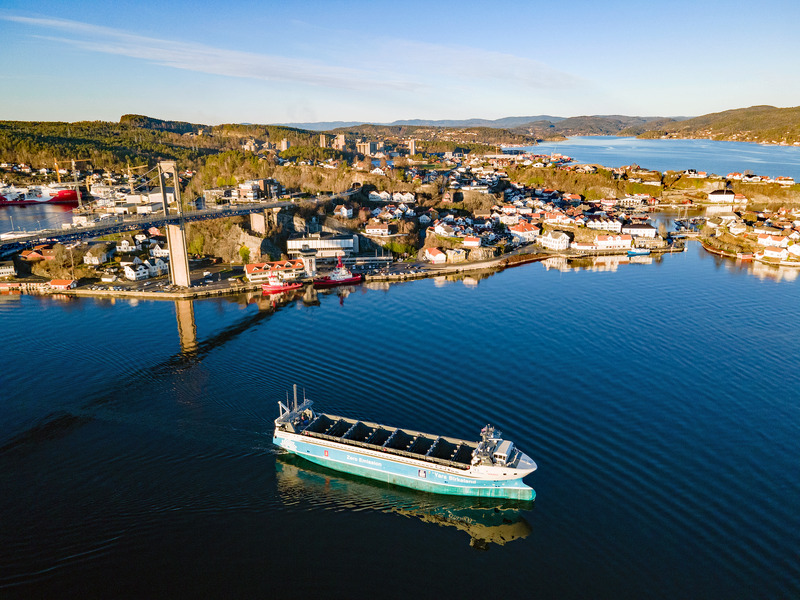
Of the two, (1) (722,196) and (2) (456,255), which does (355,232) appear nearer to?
(2) (456,255)

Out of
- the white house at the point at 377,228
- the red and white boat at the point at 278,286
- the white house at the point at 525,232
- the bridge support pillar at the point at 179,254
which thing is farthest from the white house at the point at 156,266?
the white house at the point at 525,232

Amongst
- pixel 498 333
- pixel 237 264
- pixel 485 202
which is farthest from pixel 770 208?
pixel 237 264

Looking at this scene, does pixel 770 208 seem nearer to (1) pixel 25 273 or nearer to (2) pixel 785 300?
(2) pixel 785 300

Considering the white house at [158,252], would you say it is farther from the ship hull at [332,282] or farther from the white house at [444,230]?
the white house at [444,230]

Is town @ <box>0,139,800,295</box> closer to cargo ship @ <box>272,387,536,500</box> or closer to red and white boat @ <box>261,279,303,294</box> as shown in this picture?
red and white boat @ <box>261,279,303,294</box>

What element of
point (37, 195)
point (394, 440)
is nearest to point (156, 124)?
point (37, 195)

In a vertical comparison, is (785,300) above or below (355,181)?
below


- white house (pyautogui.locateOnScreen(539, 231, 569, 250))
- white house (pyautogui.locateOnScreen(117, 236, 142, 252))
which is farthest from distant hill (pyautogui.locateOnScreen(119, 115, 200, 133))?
white house (pyautogui.locateOnScreen(539, 231, 569, 250))
